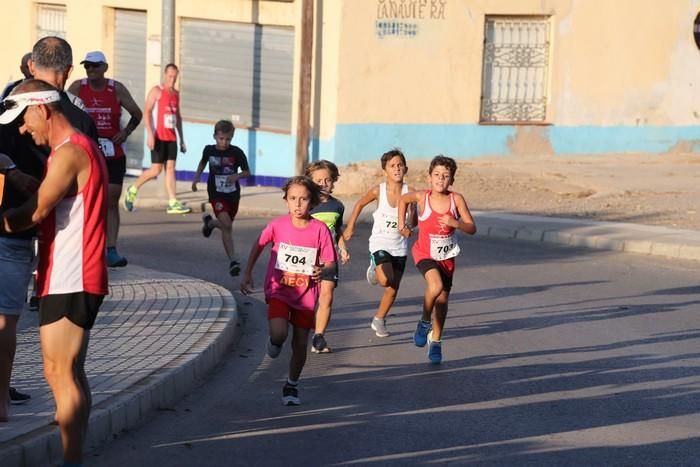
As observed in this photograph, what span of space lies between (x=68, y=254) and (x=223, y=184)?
26.6 feet

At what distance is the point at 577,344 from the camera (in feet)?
37.1

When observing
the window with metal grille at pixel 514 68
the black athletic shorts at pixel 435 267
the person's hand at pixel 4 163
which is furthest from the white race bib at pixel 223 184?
the window with metal grille at pixel 514 68

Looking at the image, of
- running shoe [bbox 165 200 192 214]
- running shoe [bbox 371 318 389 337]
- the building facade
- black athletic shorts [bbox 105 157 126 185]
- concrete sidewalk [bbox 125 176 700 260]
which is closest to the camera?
running shoe [bbox 371 318 389 337]

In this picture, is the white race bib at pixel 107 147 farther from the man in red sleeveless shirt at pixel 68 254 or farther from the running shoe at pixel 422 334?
the man in red sleeveless shirt at pixel 68 254

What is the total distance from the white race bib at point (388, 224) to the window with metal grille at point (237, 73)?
42.6 ft

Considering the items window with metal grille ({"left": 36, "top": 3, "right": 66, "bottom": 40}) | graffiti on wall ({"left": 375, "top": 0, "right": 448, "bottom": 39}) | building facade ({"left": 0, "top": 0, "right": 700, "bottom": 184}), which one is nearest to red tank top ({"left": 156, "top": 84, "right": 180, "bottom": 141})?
building facade ({"left": 0, "top": 0, "right": 700, "bottom": 184})

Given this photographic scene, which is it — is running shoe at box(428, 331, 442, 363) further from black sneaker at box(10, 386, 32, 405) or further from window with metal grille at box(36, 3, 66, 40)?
window with metal grille at box(36, 3, 66, 40)

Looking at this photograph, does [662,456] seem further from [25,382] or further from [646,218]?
[646,218]

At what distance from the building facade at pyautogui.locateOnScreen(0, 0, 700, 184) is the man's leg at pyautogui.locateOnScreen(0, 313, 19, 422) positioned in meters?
16.8

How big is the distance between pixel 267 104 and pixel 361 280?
10.6 meters

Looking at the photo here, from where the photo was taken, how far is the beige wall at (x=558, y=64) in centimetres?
2403

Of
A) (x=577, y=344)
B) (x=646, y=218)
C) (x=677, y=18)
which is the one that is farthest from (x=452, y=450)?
(x=677, y=18)

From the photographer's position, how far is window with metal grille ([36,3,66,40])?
92.9ft

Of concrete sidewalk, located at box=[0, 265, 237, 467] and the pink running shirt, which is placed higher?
the pink running shirt
